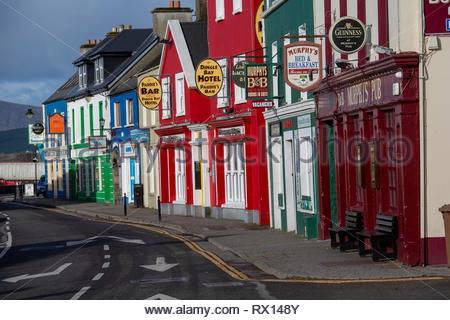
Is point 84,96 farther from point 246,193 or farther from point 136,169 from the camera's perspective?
point 246,193

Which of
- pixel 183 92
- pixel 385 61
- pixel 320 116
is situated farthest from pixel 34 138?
pixel 385 61

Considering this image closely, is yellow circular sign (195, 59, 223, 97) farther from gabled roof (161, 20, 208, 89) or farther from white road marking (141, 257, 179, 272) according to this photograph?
white road marking (141, 257, 179, 272)

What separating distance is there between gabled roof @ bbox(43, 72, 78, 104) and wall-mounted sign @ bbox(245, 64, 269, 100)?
120ft

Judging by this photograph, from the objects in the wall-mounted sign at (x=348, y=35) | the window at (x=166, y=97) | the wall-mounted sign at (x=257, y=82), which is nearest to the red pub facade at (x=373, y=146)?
the wall-mounted sign at (x=348, y=35)

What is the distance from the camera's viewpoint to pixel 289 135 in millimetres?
24641

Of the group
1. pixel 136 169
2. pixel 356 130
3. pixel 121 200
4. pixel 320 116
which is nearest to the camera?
pixel 356 130

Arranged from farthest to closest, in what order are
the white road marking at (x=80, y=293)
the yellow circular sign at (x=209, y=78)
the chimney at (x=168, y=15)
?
the chimney at (x=168, y=15) < the yellow circular sign at (x=209, y=78) < the white road marking at (x=80, y=293)

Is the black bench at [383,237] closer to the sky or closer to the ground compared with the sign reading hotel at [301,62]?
closer to the ground

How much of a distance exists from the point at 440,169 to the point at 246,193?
1469 cm

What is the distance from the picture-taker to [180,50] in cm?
3575

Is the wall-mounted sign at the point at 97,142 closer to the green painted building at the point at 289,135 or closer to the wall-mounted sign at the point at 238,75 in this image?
the wall-mounted sign at the point at 238,75

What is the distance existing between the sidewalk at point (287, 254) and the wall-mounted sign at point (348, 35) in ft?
15.1

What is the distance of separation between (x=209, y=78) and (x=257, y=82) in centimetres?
408

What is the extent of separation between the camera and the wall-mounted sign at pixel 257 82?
25.6m
